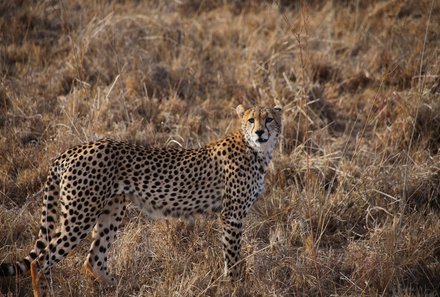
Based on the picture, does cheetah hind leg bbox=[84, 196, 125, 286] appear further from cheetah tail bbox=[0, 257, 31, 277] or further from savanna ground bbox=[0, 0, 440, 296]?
cheetah tail bbox=[0, 257, 31, 277]

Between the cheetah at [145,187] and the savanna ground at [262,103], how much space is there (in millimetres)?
A: 228

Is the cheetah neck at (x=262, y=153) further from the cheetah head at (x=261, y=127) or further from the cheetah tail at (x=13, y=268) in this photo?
the cheetah tail at (x=13, y=268)

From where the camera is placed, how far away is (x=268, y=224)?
5.07 metres

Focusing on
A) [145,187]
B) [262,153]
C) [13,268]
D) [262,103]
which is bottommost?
[262,103]

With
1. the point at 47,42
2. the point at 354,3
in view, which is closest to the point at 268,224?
the point at 47,42

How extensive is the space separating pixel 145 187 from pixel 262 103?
8.69 feet

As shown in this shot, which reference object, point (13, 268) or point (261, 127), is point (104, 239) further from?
point (261, 127)

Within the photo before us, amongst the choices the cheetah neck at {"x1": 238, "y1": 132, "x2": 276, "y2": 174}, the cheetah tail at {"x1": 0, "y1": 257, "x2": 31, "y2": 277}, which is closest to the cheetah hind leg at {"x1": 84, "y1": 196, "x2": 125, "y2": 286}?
the cheetah tail at {"x1": 0, "y1": 257, "x2": 31, "y2": 277}

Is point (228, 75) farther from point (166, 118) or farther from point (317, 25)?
point (317, 25)

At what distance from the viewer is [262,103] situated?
21.6ft

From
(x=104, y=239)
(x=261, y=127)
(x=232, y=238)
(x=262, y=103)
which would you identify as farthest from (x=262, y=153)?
(x=262, y=103)

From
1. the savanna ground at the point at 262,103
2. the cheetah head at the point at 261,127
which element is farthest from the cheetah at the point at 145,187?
the savanna ground at the point at 262,103

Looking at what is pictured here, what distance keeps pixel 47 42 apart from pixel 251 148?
402 cm

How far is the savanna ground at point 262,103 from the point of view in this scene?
14.5 ft
